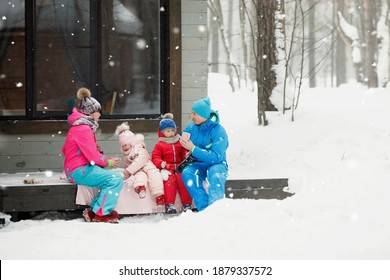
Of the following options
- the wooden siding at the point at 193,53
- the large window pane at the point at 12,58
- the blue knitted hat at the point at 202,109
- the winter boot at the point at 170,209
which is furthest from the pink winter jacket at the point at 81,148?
the wooden siding at the point at 193,53

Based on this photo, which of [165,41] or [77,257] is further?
[165,41]

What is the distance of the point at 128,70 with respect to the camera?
10.0 meters

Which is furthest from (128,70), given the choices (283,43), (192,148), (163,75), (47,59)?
(283,43)

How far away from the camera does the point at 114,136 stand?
972cm

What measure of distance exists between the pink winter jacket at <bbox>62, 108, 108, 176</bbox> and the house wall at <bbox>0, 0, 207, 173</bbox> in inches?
61.6

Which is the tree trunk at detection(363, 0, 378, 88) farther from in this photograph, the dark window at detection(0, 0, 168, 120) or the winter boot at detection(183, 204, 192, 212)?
the winter boot at detection(183, 204, 192, 212)

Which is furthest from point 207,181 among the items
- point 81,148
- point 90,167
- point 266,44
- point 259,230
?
point 266,44

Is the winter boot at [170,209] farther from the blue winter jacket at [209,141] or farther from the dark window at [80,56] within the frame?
the dark window at [80,56]

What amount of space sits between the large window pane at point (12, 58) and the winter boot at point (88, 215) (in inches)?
86.0

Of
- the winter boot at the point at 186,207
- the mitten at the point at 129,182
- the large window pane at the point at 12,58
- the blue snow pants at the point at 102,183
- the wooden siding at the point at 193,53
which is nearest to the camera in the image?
the blue snow pants at the point at 102,183

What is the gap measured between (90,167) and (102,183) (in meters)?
0.23

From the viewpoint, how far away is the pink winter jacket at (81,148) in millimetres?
7953

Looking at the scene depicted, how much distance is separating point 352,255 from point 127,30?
17.8 feet

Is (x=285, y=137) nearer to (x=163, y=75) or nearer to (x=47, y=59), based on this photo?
(x=163, y=75)
